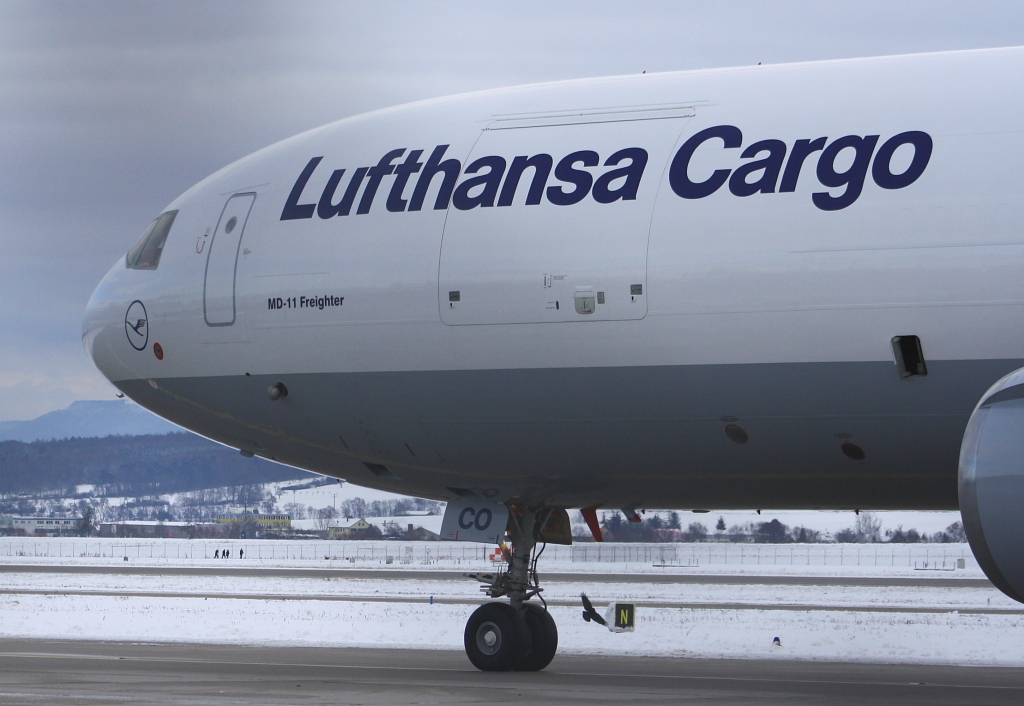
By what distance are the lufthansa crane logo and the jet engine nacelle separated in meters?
10.1

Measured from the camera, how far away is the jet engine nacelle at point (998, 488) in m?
9.82

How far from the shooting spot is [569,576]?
4862cm

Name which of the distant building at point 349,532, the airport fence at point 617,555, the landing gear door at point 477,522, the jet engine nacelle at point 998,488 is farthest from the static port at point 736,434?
the distant building at point 349,532

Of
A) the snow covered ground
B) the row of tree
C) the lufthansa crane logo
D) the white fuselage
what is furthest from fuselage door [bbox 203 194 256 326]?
the row of tree

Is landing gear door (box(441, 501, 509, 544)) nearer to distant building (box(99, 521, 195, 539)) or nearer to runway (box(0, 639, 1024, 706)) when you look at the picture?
runway (box(0, 639, 1024, 706))

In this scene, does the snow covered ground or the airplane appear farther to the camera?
the snow covered ground

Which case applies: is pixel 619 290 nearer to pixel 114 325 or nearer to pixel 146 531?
pixel 114 325

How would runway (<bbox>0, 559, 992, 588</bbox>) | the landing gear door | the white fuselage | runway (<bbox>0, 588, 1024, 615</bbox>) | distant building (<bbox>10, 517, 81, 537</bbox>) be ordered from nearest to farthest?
the white fuselage < the landing gear door < runway (<bbox>0, 588, 1024, 615</bbox>) < runway (<bbox>0, 559, 992, 588</bbox>) < distant building (<bbox>10, 517, 81, 537</bbox>)

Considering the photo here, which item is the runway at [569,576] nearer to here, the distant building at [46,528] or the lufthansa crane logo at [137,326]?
the lufthansa crane logo at [137,326]

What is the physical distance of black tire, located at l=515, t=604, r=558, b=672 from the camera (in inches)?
645

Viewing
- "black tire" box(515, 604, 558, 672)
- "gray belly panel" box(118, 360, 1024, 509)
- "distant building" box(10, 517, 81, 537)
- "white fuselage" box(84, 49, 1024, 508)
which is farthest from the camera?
"distant building" box(10, 517, 81, 537)

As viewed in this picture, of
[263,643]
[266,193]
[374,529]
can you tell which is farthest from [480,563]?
[374,529]

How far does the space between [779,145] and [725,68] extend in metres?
1.88

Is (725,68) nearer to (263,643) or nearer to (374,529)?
(263,643)
